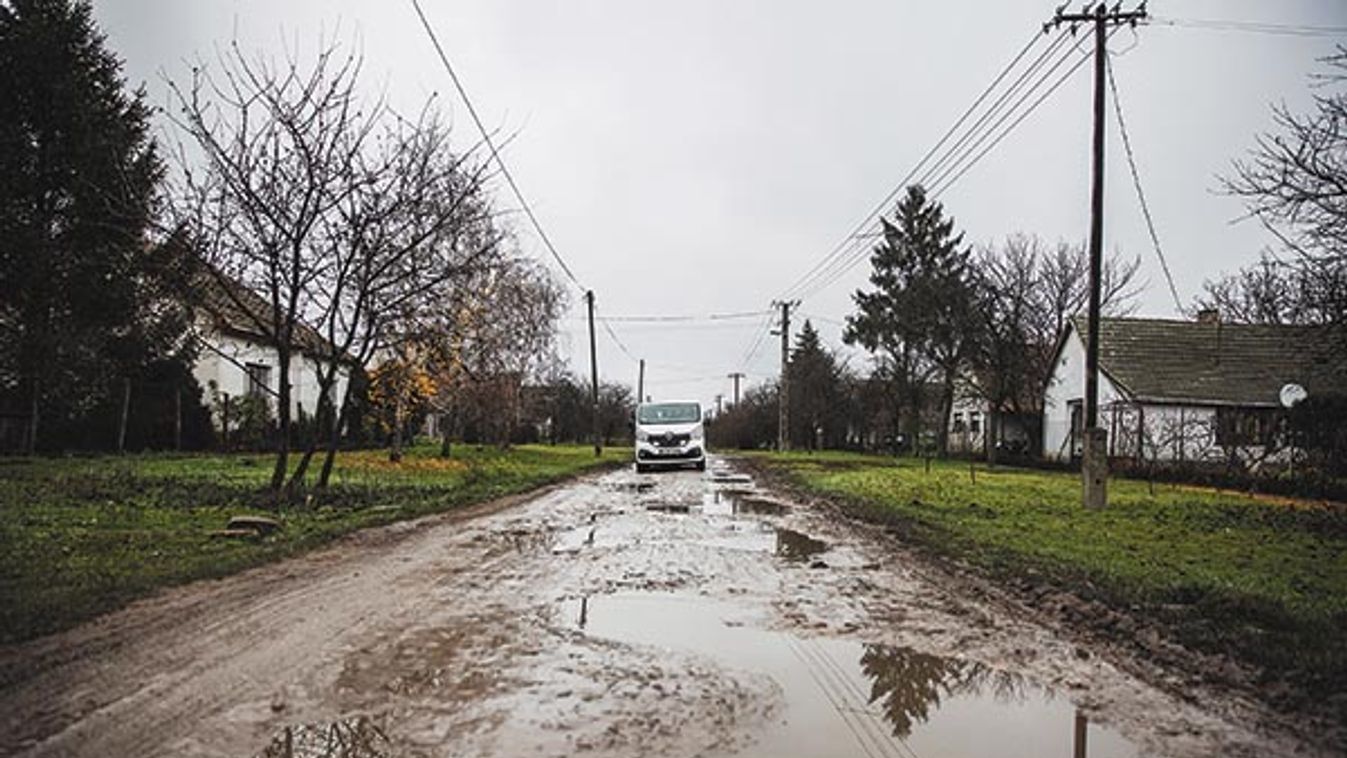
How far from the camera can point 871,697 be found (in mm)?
4730

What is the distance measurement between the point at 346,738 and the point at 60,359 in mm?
21837

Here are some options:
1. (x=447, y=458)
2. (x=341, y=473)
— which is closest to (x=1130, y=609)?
(x=341, y=473)

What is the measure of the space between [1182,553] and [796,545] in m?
4.10

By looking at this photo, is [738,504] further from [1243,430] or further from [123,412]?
[123,412]

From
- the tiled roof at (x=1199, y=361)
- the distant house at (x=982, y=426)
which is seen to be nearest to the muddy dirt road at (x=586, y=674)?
the tiled roof at (x=1199, y=361)

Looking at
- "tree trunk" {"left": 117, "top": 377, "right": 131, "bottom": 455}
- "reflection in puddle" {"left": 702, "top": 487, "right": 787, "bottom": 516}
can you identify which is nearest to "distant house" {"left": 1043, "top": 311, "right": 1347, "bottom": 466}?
A: "reflection in puddle" {"left": 702, "top": 487, "right": 787, "bottom": 516}

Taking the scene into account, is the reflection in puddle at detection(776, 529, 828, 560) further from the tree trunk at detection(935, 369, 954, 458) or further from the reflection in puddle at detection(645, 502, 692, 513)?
the tree trunk at detection(935, 369, 954, 458)

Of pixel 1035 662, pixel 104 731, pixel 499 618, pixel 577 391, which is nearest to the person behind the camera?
pixel 104 731

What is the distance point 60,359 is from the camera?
21312mm

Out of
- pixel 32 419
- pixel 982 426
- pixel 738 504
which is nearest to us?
pixel 738 504

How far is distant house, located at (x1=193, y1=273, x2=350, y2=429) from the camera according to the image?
46.5ft

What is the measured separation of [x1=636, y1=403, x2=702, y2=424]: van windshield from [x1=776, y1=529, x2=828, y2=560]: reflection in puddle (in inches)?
637

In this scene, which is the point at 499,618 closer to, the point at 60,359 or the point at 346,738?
the point at 346,738

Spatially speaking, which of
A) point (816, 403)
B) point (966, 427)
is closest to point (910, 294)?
point (966, 427)
